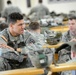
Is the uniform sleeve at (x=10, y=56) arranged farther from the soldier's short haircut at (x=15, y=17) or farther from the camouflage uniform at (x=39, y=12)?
the camouflage uniform at (x=39, y=12)

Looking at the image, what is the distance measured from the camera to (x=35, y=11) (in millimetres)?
7930

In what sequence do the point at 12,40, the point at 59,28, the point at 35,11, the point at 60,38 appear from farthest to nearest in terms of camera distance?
the point at 35,11
the point at 59,28
the point at 60,38
the point at 12,40

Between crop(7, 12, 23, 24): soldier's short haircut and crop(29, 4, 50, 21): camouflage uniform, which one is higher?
crop(7, 12, 23, 24): soldier's short haircut

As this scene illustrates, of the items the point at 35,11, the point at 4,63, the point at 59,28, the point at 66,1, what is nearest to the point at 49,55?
the point at 4,63

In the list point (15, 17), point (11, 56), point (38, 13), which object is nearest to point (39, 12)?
point (38, 13)

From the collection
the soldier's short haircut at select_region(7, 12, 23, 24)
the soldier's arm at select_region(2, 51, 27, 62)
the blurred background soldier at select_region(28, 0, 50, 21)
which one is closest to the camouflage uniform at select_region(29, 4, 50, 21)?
the blurred background soldier at select_region(28, 0, 50, 21)

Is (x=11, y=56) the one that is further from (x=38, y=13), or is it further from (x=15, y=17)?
(x=38, y=13)

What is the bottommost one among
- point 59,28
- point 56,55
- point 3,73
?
point 59,28

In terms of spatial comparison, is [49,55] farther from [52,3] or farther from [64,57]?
[52,3]

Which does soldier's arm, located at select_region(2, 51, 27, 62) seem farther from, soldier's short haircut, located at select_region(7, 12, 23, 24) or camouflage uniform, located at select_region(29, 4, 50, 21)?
camouflage uniform, located at select_region(29, 4, 50, 21)

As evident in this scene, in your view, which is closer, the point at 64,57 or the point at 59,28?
the point at 64,57

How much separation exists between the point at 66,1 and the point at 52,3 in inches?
18.5

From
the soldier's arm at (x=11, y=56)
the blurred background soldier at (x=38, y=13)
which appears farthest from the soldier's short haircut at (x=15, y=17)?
the blurred background soldier at (x=38, y=13)

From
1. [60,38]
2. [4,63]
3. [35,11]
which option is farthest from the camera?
[35,11]
